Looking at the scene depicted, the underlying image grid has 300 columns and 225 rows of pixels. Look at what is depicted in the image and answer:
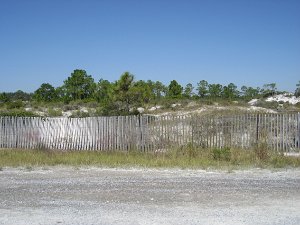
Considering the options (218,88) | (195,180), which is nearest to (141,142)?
(195,180)

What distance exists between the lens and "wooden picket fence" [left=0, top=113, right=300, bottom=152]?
50.6 ft

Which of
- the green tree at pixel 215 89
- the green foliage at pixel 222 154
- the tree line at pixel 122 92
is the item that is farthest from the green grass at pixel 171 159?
the green tree at pixel 215 89

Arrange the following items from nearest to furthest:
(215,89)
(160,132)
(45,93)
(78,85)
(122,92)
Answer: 1. (160,132)
2. (122,92)
3. (78,85)
4. (45,93)
5. (215,89)

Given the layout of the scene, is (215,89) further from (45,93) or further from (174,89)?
(45,93)

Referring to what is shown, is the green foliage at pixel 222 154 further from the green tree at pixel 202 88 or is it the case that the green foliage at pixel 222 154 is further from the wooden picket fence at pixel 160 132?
the green tree at pixel 202 88

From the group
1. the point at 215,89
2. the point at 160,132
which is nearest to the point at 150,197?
the point at 160,132

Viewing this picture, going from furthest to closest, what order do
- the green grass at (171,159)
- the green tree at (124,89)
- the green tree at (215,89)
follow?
the green tree at (215,89) → the green tree at (124,89) → the green grass at (171,159)

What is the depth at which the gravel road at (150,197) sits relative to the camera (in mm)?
6184

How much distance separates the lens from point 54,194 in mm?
8188

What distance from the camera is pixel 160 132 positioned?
16.3 metres

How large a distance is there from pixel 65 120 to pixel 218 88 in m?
49.9

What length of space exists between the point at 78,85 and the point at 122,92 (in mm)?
27590

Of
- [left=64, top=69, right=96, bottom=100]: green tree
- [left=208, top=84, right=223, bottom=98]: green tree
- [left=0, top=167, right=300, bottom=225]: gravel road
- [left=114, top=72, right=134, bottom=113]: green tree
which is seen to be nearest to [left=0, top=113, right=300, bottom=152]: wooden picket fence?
[left=0, top=167, right=300, bottom=225]: gravel road

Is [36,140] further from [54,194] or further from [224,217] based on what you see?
[224,217]
